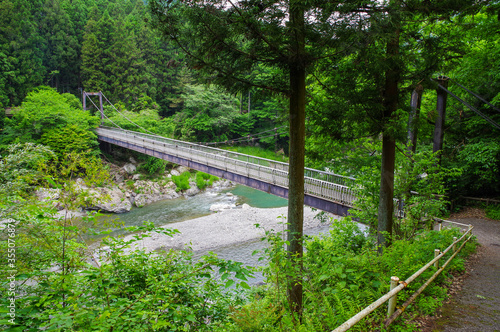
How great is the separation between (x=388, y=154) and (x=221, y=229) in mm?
10885

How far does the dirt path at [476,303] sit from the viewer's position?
2.86 m

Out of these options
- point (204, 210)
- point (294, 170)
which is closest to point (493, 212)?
point (294, 170)

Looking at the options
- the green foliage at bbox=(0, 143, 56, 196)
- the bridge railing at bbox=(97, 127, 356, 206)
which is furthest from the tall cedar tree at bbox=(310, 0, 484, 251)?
the green foliage at bbox=(0, 143, 56, 196)

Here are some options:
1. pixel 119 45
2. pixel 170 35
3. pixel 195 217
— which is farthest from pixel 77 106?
pixel 170 35

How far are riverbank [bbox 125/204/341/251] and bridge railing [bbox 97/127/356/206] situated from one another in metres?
1.93

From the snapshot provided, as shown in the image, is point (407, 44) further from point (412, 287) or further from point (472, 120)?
point (472, 120)

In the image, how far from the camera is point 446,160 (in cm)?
1181

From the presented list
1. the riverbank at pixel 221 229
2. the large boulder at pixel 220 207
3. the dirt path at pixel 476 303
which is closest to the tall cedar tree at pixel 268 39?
the dirt path at pixel 476 303

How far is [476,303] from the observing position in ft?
11.3

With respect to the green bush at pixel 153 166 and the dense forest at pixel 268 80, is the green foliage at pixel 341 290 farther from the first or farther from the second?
the green bush at pixel 153 166

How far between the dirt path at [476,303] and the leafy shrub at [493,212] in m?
6.27

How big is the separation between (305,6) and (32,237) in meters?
4.27

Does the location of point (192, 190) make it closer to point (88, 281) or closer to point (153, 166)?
point (153, 166)

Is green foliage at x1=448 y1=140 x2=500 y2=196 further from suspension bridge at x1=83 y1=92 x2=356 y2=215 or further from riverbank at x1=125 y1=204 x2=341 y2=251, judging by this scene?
riverbank at x1=125 y1=204 x2=341 y2=251
